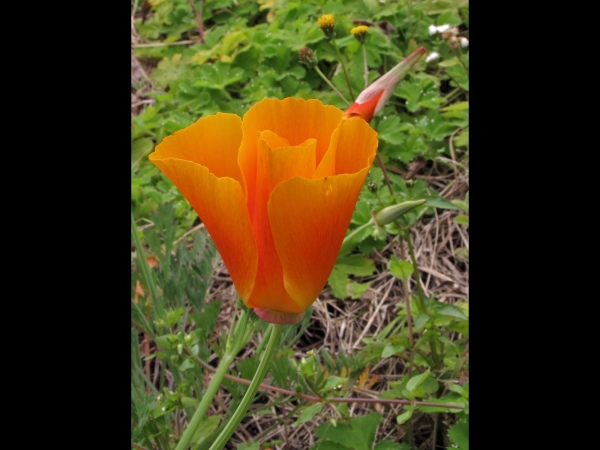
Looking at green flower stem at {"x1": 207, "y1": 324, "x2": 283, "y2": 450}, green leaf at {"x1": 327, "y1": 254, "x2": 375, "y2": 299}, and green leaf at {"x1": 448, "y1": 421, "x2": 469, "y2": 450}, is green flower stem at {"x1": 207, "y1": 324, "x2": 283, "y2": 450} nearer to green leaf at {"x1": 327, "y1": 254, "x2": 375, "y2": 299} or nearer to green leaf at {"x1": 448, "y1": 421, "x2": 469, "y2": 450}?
green leaf at {"x1": 448, "y1": 421, "x2": 469, "y2": 450}

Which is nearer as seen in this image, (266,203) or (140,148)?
(266,203)

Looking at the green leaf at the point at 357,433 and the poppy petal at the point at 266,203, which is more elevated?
the poppy petal at the point at 266,203

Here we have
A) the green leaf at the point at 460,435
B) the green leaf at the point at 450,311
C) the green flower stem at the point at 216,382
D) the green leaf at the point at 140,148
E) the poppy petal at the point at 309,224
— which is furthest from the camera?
the green leaf at the point at 140,148

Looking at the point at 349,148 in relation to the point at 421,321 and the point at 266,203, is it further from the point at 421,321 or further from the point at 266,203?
the point at 421,321

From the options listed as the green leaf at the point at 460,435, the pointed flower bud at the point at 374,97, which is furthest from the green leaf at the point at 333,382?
the pointed flower bud at the point at 374,97

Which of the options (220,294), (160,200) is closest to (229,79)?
(160,200)

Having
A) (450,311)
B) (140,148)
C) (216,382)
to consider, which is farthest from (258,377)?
(140,148)

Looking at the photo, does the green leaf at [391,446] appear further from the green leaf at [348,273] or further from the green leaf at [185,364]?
the green leaf at [348,273]
